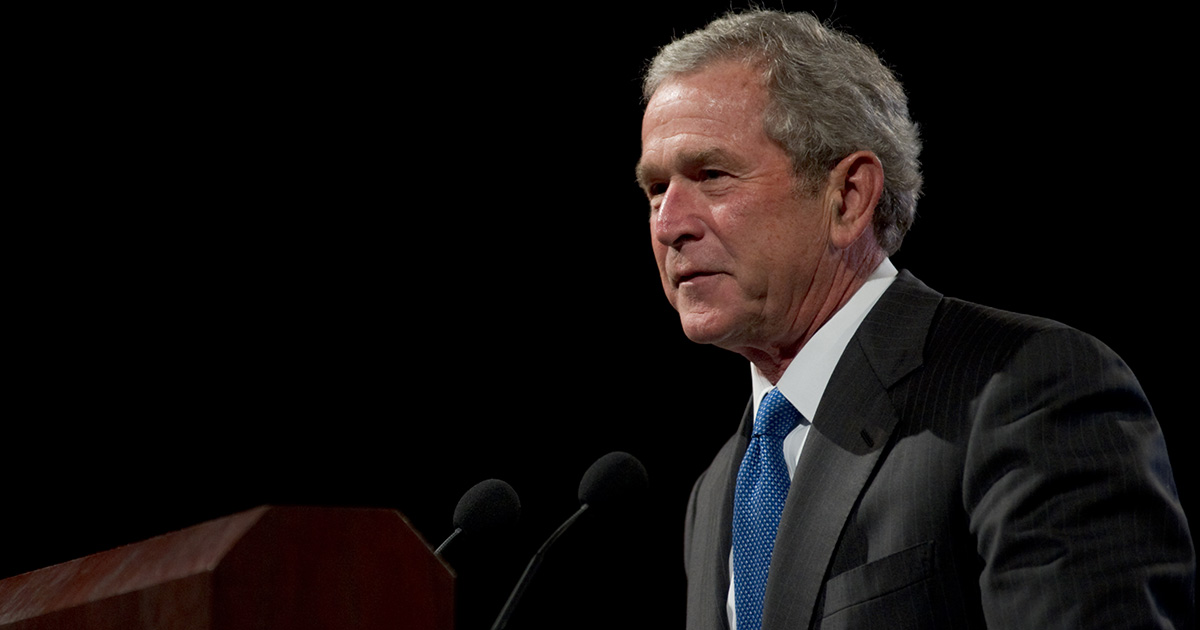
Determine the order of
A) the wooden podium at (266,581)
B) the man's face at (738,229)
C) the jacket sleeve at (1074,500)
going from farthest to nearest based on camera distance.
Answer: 1. the man's face at (738,229)
2. the jacket sleeve at (1074,500)
3. the wooden podium at (266,581)

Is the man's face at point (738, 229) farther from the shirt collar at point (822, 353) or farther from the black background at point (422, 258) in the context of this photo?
the black background at point (422, 258)

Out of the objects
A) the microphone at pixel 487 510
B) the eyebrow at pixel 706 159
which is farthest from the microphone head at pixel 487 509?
the eyebrow at pixel 706 159

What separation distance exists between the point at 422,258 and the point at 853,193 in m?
2.30

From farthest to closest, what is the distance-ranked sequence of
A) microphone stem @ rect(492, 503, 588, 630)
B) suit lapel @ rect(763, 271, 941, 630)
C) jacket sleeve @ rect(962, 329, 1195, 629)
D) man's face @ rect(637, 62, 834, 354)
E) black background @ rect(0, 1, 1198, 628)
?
1. black background @ rect(0, 1, 1198, 628)
2. man's face @ rect(637, 62, 834, 354)
3. microphone stem @ rect(492, 503, 588, 630)
4. suit lapel @ rect(763, 271, 941, 630)
5. jacket sleeve @ rect(962, 329, 1195, 629)

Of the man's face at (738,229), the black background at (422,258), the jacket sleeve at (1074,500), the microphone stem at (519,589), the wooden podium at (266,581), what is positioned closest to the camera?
the wooden podium at (266,581)

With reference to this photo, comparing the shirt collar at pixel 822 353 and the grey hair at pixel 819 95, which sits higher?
the grey hair at pixel 819 95

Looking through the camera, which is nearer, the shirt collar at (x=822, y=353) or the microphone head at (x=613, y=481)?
the shirt collar at (x=822, y=353)

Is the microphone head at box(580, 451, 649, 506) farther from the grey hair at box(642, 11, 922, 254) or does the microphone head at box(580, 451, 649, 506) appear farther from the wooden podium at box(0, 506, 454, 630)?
the wooden podium at box(0, 506, 454, 630)

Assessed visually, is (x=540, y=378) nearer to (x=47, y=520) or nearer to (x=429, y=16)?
(x=429, y=16)

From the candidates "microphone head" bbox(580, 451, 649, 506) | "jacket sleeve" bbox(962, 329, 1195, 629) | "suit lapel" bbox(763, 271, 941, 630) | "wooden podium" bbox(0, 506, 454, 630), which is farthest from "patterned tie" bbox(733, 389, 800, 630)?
"wooden podium" bbox(0, 506, 454, 630)

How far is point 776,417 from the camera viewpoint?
1.78 meters

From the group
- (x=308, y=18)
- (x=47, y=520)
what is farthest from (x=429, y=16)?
(x=47, y=520)

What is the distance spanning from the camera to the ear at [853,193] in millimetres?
1875

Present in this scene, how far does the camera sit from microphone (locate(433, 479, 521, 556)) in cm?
170
